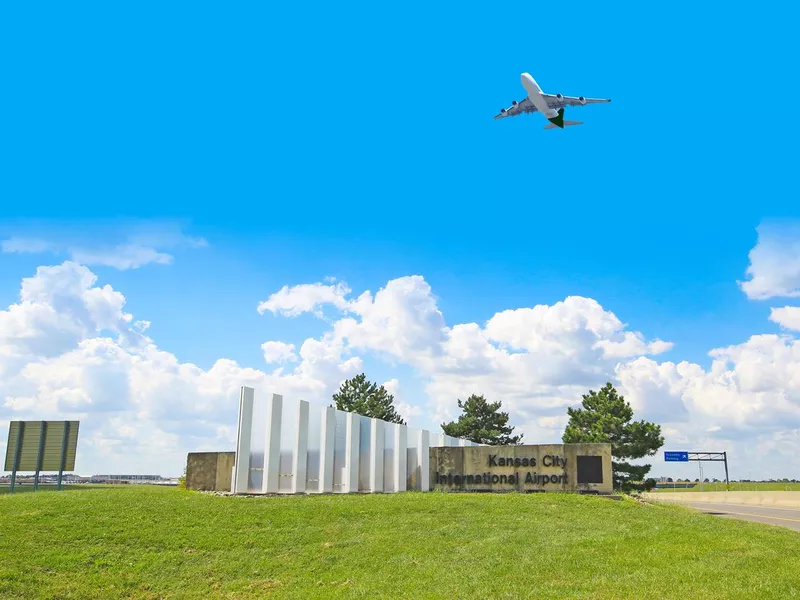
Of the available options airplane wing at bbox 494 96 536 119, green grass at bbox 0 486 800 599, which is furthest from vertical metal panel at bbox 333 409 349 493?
airplane wing at bbox 494 96 536 119

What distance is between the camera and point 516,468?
34.9m

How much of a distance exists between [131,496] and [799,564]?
20080 millimetres

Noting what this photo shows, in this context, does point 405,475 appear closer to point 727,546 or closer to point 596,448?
point 596,448

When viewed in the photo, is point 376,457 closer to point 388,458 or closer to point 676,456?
point 388,458

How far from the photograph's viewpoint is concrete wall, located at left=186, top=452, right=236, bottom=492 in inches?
1212

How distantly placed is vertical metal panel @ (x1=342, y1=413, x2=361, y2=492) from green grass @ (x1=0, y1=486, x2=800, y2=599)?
7.03 m

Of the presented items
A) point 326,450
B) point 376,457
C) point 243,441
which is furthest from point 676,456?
point 243,441

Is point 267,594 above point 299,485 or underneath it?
underneath

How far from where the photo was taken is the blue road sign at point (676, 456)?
248 feet

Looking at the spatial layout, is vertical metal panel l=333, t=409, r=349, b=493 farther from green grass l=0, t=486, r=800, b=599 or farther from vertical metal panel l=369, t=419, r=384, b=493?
green grass l=0, t=486, r=800, b=599

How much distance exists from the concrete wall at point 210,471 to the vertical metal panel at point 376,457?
6.36 m

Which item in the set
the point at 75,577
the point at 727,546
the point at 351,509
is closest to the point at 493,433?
the point at 351,509

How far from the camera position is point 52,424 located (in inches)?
1444

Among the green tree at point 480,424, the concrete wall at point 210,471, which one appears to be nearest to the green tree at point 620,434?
the green tree at point 480,424
